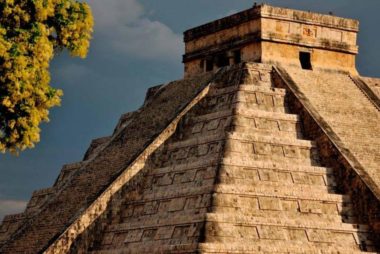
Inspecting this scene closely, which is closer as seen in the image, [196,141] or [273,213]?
[273,213]

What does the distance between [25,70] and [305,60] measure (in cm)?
1442

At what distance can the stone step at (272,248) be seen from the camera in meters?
23.5

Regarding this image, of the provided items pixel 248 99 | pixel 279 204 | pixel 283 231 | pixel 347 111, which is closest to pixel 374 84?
pixel 347 111

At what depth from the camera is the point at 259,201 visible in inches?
1001

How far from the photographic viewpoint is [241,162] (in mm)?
26125

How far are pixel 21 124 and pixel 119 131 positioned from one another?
11.3 metres

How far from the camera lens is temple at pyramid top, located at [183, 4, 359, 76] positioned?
32.2 metres

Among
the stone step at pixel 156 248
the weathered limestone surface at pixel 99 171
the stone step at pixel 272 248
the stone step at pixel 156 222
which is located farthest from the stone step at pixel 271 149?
the weathered limestone surface at pixel 99 171

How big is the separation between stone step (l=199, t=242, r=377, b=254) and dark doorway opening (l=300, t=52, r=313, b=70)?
359 inches

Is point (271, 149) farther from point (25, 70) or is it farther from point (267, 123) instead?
point (25, 70)

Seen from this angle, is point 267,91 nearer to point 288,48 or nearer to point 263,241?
point 288,48

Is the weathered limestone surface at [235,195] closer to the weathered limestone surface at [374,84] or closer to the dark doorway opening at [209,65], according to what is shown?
the dark doorway opening at [209,65]

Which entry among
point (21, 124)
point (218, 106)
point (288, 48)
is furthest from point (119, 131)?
point (21, 124)

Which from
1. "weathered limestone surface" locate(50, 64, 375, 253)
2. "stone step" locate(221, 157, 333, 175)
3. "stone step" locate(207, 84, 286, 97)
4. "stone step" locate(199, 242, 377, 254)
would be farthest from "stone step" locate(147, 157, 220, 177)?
"stone step" locate(207, 84, 286, 97)
